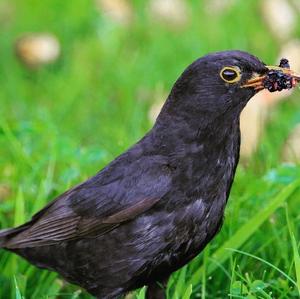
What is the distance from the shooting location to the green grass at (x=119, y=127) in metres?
4.47

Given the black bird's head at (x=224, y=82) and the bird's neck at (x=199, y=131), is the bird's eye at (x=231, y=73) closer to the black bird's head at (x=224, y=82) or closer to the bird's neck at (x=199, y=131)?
the black bird's head at (x=224, y=82)

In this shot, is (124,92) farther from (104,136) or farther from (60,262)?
(60,262)

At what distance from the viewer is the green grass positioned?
447 cm

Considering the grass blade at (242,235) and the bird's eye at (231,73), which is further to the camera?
the grass blade at (242,235)

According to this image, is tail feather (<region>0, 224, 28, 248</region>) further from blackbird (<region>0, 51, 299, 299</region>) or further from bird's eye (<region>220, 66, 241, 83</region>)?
bird's eye (<region>220, 66, 241, 83</region>)

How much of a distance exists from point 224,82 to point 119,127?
2.28 meters

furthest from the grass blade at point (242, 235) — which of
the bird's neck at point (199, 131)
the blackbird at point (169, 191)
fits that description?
the bird's neck at point (199, 131)

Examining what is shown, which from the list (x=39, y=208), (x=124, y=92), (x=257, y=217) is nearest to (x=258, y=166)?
(x=257, y=217)

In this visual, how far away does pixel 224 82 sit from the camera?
159 inches

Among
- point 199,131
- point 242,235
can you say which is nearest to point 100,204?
point 199,131

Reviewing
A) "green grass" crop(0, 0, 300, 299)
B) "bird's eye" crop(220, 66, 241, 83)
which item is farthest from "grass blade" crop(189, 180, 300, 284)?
"bird's eye" crop(220, 66, 241, 83)

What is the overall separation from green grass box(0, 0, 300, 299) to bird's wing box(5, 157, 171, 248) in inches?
10.8

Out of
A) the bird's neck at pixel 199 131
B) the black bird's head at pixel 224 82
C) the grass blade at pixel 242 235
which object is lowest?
the grass blade at pixel 242 235

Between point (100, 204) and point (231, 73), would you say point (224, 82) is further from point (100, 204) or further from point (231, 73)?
point (100, 204)
